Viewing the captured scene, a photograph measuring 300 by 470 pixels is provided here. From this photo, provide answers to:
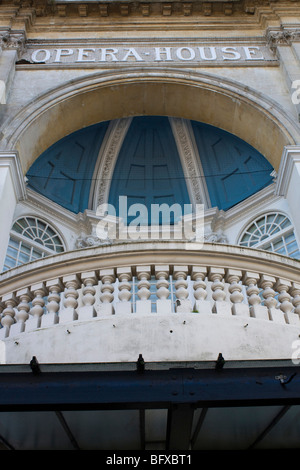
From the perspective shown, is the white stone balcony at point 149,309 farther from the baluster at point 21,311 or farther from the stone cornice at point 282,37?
the stone cornice at point 282,37

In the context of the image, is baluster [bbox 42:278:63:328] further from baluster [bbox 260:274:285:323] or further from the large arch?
the large arch

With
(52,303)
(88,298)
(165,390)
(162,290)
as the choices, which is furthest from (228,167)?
(165,390)

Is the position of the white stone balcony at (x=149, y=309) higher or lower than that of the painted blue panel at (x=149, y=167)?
lower

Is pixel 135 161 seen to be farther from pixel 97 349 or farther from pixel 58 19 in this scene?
pixel 97 349

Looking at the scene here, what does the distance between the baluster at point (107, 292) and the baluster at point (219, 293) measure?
117cm

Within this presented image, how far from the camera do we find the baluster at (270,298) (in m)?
4.89

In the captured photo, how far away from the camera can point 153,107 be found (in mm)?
10422

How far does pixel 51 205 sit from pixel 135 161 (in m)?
2.86

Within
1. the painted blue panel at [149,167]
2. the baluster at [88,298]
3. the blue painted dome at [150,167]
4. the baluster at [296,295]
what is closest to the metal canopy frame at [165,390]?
the baluster at [88,298]

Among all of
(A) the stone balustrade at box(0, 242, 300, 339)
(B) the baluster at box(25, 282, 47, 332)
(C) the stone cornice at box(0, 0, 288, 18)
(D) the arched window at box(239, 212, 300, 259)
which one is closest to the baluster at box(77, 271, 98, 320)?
(A) the stone balustrade at box(0, 242, 300, 339)

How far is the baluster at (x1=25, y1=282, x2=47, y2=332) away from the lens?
4834 mm

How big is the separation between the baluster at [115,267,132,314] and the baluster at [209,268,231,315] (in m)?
0.97

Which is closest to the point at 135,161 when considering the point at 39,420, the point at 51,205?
the point at 51,205

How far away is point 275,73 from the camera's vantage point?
32.9 feet
